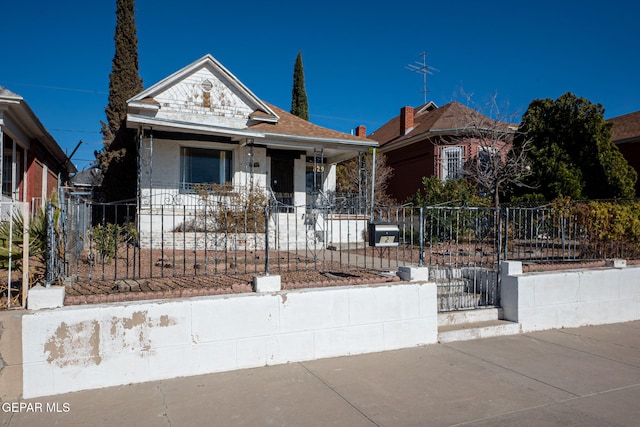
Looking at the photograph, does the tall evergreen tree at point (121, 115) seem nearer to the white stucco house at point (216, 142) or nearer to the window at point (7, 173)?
the white stucco house at point (216, 142)

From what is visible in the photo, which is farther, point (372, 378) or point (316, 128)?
point (316, 128)

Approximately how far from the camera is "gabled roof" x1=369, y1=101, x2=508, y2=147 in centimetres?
1719

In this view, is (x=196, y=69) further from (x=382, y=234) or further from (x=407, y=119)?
(x=407, y=119)

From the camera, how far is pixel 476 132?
1572cm

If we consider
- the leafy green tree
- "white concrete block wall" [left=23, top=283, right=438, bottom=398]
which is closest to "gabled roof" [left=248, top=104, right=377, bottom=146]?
the leafy green tree

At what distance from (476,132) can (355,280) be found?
11941 millimetres

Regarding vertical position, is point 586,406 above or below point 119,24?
below

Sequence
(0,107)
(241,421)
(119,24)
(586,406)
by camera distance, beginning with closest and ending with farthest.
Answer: (241,421) < (586,406) < (0,107) < (119,24)

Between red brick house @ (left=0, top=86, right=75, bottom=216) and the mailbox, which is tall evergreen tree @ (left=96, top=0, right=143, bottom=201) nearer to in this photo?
red brick house @ (left=0, top=86, right=75, bottom=216)

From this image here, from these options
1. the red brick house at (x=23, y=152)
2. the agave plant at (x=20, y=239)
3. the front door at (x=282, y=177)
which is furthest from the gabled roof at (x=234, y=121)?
the agave plant at (x=20, y=239)

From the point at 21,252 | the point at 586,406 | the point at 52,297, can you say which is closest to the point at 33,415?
the point at 52,297

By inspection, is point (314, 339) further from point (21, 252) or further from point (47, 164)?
point (47, 164)

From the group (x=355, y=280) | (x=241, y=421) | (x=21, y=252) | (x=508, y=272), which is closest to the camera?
(x=241, y=421)

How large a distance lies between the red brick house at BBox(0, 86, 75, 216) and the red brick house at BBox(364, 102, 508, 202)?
1360 centimetres
